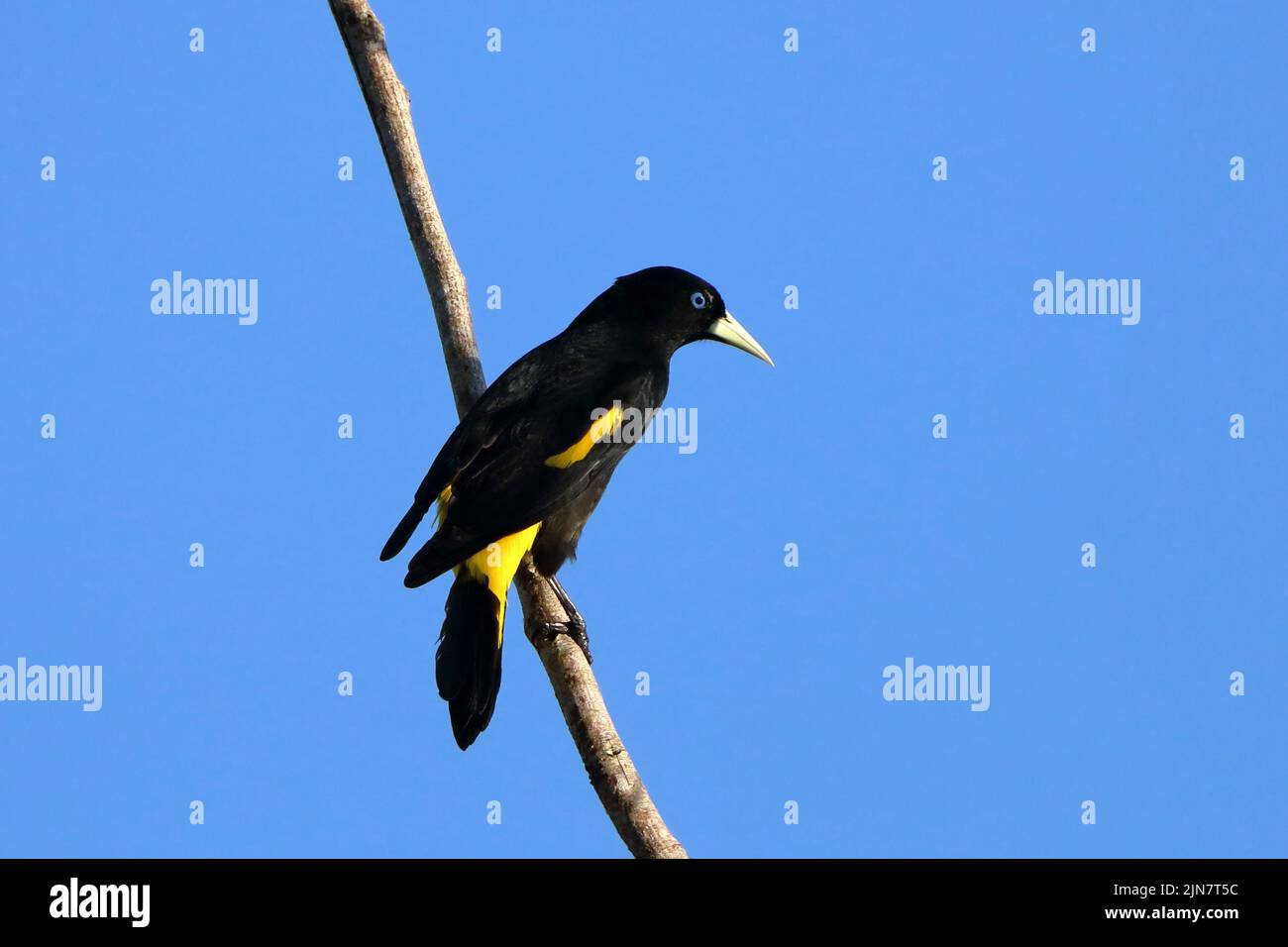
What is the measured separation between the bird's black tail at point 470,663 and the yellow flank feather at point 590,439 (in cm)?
71

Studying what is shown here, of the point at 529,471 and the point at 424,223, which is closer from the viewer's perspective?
the point at 424,223

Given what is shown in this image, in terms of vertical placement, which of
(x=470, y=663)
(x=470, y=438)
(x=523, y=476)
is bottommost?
(x=470, y=663)

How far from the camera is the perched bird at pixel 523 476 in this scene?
5.59 meters

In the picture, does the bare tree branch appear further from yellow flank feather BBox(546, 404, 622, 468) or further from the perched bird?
yellow flank feather BBox(546, 404, 622, 468)

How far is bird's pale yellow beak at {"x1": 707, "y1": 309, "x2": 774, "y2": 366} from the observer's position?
24.3 feet

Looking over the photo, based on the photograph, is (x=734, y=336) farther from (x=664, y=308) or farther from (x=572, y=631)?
(x=572, y=631)

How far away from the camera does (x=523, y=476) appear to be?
20.0ft

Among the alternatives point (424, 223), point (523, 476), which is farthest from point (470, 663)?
point (424, 223)

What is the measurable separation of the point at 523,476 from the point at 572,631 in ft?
2.19

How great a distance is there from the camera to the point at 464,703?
17.9 ft

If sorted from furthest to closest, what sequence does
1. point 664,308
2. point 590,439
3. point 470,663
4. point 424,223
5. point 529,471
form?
point 664,308 → point 590,439 → point 529,471 → point 424,223 → point 470,663

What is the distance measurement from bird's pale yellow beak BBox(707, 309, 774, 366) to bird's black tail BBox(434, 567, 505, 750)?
7.04ft

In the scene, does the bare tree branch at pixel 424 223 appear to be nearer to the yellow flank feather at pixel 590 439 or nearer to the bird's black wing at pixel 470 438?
the bird's black wing at pixel 470 438
